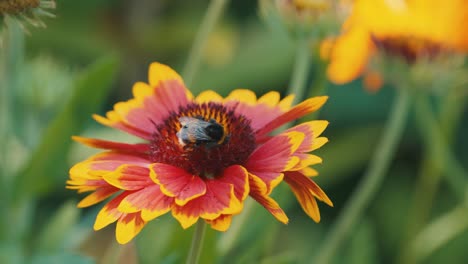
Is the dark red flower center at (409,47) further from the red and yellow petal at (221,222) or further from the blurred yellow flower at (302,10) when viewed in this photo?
the red and yellow petal at (221,222)

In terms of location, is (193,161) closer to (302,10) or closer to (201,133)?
(201,133)

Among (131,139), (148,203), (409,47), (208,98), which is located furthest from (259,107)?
(131,139)

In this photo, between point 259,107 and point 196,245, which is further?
point 259,107

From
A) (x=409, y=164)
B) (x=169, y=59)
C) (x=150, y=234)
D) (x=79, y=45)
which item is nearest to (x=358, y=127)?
(x=409, y=164)

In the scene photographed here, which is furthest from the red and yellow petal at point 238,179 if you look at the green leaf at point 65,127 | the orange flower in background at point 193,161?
the green leaf at point 65,127

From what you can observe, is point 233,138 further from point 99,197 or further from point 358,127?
point 358,127

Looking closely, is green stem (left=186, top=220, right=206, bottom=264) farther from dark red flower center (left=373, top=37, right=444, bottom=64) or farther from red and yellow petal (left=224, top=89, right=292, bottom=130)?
dark red flower center (left=373, top=37, right=444, bottom=64)
